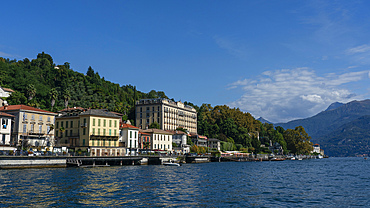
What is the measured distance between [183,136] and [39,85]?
56414mm

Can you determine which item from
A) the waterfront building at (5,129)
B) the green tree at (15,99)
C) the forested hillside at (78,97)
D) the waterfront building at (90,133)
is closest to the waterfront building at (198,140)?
the forested hillside at (78,97)

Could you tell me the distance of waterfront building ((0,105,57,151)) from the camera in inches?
3049

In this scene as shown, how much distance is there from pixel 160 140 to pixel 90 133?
34.2m

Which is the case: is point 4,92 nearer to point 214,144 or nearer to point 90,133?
point 90,133

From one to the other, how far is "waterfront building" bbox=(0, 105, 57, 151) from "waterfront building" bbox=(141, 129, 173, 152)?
36.7 metres

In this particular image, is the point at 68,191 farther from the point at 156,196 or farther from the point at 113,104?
the point at 113,104

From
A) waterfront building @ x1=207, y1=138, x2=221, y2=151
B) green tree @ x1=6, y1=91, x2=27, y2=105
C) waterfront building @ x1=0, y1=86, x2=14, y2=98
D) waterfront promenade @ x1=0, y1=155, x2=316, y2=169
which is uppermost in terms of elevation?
waterfront building @ x1=0, y1=86, x2=14, y2=98

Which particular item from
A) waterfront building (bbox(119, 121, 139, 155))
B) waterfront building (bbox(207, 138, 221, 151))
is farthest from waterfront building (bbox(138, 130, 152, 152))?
waterfront building (bbox(207, 138, 221, 151))

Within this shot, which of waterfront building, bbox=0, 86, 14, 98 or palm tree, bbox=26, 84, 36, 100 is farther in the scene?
palm tree, bbox=26, 84, 36, 100

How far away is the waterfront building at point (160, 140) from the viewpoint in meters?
115

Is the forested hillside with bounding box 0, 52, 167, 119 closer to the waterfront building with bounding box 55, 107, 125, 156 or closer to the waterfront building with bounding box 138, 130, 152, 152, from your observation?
the waterfront building with bounding box 55, 107, 125, 156

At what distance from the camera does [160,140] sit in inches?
4648

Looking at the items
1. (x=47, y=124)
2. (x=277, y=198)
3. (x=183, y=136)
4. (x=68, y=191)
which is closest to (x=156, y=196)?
(x=68, y=191)

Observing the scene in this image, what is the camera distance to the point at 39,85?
130 m
